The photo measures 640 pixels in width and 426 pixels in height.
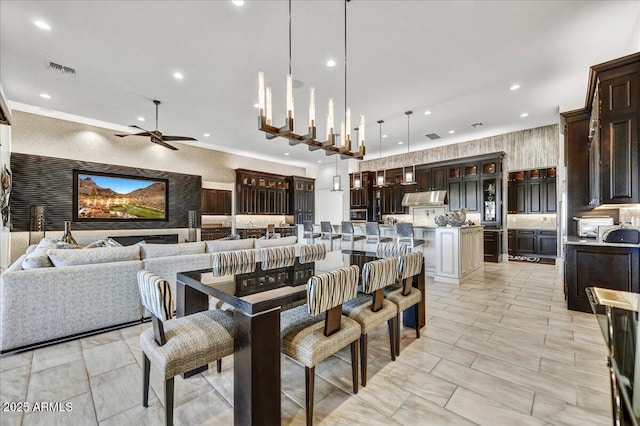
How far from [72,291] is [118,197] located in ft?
16.4

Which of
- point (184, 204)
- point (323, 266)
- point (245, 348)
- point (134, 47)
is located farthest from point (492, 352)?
point (184, 204)

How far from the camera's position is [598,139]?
3096 mm

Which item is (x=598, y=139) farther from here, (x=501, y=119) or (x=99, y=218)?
(x=99, y=218)

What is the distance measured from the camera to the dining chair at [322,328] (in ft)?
5.10

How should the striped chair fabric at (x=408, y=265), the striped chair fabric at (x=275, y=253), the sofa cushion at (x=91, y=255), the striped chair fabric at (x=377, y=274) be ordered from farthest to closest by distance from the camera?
the striped chair fabric at (x=275, y=253) → the sofa cushion at (x=91, y=255) → the striped chair fabric at (x=408, y=265) → the striped chair fabric at (x=377, y=274)

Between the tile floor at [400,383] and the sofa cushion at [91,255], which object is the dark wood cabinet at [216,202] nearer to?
the sofa cushion at [91,255]

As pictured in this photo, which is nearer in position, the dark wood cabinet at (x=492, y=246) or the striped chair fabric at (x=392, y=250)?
the striped chair fabric at (x=392, y=250)

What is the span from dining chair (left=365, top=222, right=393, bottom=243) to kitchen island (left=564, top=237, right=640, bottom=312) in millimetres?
3077

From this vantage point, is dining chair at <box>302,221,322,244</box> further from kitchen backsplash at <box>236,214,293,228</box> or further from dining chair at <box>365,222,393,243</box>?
kitchen backsplash at <box>236,214,293,228</box>

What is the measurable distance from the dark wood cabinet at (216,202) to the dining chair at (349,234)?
4.18 metres

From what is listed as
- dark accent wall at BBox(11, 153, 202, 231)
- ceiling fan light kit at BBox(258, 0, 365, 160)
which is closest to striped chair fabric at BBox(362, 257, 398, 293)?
ceiling fan light kit at BBox(258, 0, 365, 160)

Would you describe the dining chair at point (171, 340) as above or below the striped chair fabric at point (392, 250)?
below

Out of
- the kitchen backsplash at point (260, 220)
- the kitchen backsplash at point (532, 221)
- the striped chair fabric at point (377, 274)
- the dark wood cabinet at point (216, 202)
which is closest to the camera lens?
the striped chair fabric at point (377, 274)

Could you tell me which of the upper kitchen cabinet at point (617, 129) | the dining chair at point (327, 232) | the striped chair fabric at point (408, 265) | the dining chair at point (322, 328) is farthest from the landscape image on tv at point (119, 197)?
the upper kitchen cabinet at point (617, 129)
